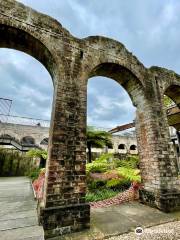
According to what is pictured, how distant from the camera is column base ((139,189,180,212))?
427 centimetres

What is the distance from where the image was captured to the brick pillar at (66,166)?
3.08 metres

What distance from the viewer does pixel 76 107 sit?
13.3ft

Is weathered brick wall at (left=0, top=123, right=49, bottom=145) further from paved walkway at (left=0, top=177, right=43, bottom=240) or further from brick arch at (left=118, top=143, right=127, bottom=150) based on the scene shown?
paved walkway at (left=0, top=177, right=43, bottom=240)

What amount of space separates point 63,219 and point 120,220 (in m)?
1.30

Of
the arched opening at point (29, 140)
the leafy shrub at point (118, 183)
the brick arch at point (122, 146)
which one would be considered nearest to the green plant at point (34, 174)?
Answer: the leafy shrub at point (118, 183)

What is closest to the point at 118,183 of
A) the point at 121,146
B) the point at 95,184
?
the point at 95,184

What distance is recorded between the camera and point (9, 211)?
3.98m

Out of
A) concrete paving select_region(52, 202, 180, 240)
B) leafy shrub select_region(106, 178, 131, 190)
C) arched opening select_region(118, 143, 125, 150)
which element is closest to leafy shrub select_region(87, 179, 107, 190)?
leafy shrub select_region(106, 178, 131, 190)

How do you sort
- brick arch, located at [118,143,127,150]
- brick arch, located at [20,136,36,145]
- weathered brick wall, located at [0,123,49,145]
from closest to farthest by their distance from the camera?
1. weathered brick wall, located at [0,123,49,145]
2. brick arch, located at [20,136,36,145]
3. brick arch, located at [118,143,127,150]

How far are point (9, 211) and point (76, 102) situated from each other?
3204mm

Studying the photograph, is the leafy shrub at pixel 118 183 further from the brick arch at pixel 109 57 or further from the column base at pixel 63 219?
the brick arch at pixel 109 57

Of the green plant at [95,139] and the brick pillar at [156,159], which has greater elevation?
the green plant at [95,139]

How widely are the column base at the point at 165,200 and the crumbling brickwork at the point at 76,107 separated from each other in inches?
1.0

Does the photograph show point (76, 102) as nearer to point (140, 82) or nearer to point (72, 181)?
point (72, 181)
